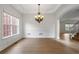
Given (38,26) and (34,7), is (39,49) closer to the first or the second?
(34,7)

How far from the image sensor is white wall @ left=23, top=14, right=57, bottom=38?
13141mm

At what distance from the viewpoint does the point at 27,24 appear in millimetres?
13180

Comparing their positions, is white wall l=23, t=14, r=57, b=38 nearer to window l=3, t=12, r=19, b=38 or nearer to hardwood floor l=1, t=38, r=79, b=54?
window l=3, t=12, r=19, b=38

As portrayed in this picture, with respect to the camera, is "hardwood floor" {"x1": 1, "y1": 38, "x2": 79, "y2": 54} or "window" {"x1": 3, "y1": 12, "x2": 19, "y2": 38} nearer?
"hardwood floor" {"x1": 1, "y1": 38, "x2": 79, "y2": 54}

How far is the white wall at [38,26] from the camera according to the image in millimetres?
13141

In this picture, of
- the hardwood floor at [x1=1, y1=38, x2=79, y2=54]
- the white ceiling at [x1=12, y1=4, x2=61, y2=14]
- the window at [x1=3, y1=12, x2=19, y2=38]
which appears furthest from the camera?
the white ceiling at [x1=12, y1=4, x2=61, y2=14]

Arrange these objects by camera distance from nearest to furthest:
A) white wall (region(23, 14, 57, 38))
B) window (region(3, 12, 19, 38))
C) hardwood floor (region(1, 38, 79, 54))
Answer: hardwood floor (region(1, 38, 79, 54)), window (region(3, 12, 19, 38)), white wall (region(23, 14, 57, 38))

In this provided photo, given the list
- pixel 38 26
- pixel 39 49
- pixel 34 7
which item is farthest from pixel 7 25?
pixel 38 26

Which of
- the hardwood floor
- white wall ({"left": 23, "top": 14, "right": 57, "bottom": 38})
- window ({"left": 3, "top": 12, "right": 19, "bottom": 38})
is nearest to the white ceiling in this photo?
window ({"left": 3, "top": 12, "right": 19, "bottom": 38})

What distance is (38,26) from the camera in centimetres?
1323

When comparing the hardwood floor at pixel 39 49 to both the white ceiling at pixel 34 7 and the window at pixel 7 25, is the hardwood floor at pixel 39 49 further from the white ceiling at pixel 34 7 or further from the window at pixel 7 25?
the white ceiling at pixel 34 7
